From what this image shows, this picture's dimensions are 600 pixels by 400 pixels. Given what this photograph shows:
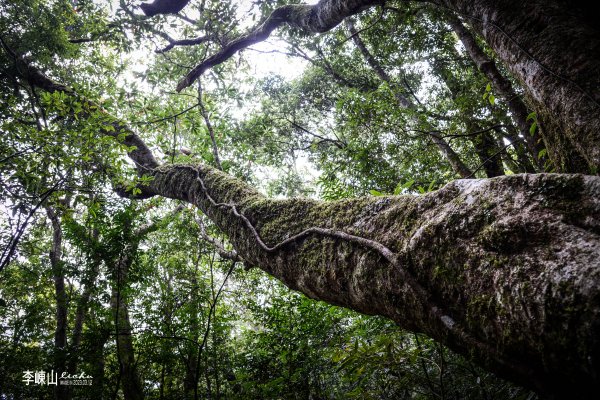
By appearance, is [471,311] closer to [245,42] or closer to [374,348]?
[374,348]

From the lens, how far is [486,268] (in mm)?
1042

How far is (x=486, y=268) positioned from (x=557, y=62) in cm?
122

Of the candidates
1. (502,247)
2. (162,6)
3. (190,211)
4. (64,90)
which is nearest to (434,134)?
(162,6)

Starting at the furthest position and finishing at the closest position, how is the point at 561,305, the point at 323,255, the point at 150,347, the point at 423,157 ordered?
1. the point at 423,157
2. the point at 150,347
3. the point at 323,255
4. the point at 561,305

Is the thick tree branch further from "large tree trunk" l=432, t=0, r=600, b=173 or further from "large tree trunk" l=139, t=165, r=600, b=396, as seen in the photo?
"large tree trunk" l=139, t=165, r=600, b=396

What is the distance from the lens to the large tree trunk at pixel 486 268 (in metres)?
0.78

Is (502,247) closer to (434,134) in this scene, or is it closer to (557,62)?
(557,62)

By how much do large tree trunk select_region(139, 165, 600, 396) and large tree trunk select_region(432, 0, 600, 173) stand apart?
0.53m

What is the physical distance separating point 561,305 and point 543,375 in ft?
0.65

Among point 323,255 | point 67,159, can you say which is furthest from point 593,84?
point 67,159

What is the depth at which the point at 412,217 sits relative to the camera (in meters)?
1.46

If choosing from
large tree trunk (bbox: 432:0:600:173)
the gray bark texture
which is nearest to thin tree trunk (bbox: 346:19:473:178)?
large tree trunk (bbox: 432:0:600:173)

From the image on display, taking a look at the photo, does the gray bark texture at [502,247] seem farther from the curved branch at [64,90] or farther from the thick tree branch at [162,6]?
the curved branch at [64,90]

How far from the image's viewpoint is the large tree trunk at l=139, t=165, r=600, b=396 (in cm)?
78
